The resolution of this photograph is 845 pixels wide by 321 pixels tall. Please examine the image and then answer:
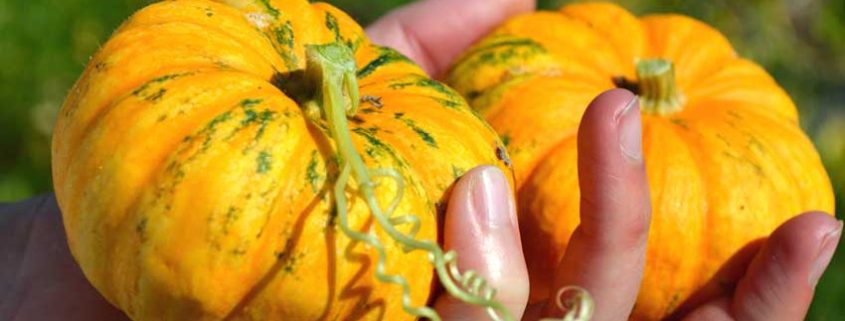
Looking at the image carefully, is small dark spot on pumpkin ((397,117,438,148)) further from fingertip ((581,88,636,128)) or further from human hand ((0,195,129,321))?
human hand ((0,195,129,321))

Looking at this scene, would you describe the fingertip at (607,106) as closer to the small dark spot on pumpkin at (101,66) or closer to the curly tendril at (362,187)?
the curly tendril at (362,187)

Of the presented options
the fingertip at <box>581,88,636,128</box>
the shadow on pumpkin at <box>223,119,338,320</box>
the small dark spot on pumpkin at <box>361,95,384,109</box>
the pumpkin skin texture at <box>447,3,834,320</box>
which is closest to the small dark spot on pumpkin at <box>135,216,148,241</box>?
the shadow on pumpkin at <box>223,119,338,320</box>

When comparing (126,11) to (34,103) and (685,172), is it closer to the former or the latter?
(34,103)

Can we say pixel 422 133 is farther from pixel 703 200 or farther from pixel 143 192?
pixel 703 200

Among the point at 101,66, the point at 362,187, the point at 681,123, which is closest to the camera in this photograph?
the point at 362,187

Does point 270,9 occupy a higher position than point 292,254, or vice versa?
point 270,9

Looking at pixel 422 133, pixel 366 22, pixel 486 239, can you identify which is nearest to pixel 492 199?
pixel 486 239

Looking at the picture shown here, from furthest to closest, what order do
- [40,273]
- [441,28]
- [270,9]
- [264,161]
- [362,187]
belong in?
[441,28]
[40,273]
[270,9]
[264,161]
[362,187]

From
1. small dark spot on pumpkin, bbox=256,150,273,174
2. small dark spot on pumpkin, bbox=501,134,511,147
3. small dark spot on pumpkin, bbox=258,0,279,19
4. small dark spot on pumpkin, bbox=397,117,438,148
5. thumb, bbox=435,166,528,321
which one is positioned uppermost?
small dark spot on pumpkin, bbox=258,0,279,19
